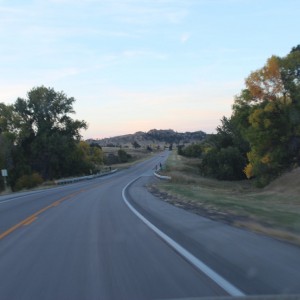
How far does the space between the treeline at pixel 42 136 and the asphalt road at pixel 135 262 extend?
6391 centimetres

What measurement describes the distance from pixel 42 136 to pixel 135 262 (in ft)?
238

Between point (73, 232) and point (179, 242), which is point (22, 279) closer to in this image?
point (179, 242)

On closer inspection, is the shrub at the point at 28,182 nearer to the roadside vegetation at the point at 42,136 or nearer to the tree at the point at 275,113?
the roadside vegetation at the point at 42,136

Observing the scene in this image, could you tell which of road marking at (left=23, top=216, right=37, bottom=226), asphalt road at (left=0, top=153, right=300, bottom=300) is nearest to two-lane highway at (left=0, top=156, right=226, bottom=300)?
asphalt road at (left=0, top=153, right=300, bottom=300)

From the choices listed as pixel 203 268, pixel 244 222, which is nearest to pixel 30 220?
pixel 244 222

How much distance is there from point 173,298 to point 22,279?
2.66 metres

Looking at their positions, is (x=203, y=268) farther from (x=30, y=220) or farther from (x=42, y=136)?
(x=42, y=136)

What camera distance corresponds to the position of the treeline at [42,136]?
258 ft

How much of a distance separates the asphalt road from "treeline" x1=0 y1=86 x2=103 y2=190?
63.9 m

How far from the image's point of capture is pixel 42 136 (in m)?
79.6

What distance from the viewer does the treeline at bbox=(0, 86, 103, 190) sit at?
78.8m

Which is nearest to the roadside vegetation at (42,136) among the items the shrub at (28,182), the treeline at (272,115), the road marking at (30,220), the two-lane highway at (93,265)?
the shrub at (28,182)

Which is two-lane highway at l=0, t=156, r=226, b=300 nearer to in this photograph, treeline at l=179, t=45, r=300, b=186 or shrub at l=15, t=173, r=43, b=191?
treeline at l=179, t=45, r=300, b=186

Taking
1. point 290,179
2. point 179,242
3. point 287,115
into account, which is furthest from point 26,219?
point 287,115
